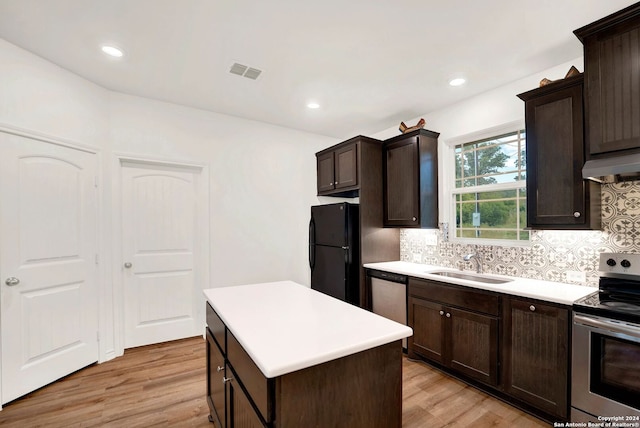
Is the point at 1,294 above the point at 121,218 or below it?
below

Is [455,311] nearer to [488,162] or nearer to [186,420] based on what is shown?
[488,162]

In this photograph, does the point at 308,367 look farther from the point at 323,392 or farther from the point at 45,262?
the point at 45,262

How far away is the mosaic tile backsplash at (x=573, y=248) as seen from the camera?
Answer: 6.89 feet

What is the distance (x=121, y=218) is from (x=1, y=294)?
110cm

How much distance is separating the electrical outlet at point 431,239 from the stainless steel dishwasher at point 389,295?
0.72 m

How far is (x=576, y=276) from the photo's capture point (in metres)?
2.33

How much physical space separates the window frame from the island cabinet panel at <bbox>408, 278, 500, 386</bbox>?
0.78 m

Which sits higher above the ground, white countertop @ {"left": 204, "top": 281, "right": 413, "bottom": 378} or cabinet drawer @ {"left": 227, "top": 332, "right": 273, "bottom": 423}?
white countertop @ {"left": 204, "top": 281, "right": 413, "bottom": 378}

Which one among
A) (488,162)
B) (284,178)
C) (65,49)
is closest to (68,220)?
(65,49)

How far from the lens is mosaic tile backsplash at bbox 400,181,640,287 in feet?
6.89

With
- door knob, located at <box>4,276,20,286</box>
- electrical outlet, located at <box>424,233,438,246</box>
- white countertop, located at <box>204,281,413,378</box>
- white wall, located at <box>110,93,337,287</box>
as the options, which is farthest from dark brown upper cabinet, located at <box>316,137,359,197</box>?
door knob, located at <box>4,276,20,286</box>

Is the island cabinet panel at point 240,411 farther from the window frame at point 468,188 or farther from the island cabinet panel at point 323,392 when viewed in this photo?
the window frame at point 468,188

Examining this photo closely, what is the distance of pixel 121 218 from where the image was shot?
310 cm

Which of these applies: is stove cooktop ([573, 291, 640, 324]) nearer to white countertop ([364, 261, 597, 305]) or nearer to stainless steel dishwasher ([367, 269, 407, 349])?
white countertop ([364, 261, 597, 305])
